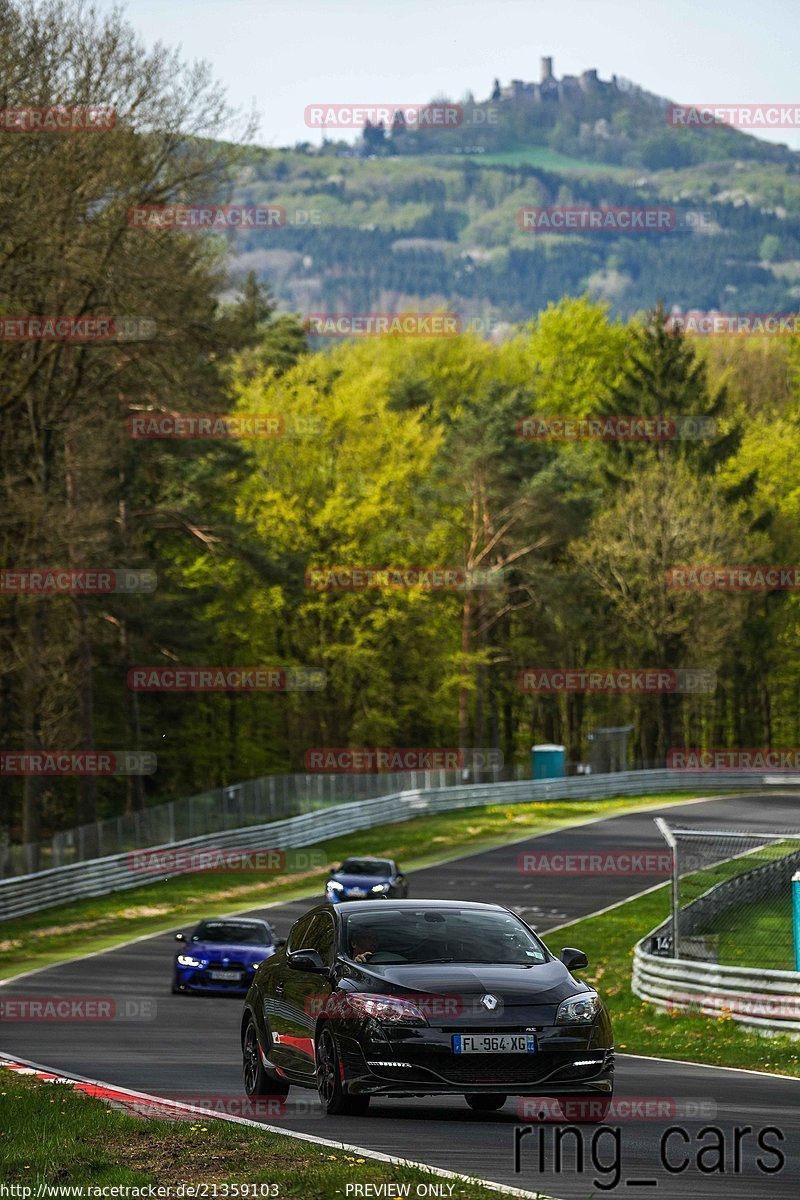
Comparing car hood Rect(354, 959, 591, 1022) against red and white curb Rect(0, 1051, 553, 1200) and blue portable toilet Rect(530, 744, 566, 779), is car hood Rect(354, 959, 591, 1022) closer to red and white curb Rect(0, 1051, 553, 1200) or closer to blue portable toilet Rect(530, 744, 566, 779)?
red and white curb Rect(0, 1051, 553, 1200)

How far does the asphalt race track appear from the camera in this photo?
928 cm

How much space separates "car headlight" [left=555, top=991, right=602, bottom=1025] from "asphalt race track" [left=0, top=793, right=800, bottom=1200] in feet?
2.03

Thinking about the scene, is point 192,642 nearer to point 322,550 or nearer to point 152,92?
point 322,550

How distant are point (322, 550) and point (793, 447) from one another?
26089 millimetres

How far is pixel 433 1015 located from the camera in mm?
10930

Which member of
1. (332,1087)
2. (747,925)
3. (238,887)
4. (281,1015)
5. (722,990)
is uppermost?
(281,1015)

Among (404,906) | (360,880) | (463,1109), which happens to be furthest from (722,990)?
(360,880)

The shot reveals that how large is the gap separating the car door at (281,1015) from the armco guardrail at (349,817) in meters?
26.3

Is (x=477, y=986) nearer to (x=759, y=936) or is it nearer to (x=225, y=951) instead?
(x=759, y=936)

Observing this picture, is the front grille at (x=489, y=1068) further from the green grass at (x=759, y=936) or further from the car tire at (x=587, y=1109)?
the green grass at (x=759, y=936)

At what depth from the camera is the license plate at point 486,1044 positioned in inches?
426

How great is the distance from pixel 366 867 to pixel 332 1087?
27545 millimetres

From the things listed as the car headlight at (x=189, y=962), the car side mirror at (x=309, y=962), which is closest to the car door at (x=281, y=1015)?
the car side mirror at (x=309, y=962)

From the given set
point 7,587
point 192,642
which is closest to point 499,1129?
point 7,587
